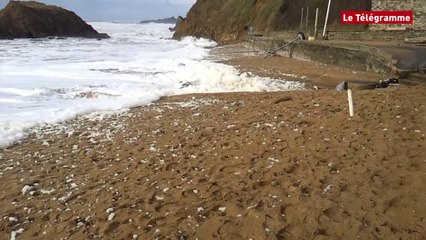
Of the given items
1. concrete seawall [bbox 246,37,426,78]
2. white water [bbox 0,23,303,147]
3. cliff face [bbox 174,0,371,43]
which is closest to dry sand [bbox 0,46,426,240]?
white water [bbox 0,23,303,147]

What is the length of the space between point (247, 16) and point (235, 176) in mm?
34386

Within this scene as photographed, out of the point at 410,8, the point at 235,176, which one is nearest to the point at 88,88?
the point at 235,176

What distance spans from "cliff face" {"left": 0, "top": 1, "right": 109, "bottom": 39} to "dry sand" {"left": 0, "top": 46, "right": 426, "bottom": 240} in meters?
47.1

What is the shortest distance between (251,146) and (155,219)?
1954 millimetres

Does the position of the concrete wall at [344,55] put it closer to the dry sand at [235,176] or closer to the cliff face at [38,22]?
the dry sand at [235,176]

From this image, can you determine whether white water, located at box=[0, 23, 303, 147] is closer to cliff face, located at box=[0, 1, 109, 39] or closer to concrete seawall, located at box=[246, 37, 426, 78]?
concrete seawall, located at box=[246, 37, 426, 78]

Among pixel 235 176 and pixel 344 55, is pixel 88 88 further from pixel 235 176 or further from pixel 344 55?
pixel 235 176

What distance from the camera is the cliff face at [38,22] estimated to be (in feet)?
159

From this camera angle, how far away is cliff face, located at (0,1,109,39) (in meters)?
48.6

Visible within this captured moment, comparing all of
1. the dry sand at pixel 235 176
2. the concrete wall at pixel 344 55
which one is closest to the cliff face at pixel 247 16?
the concrete wall at pixel 344 55

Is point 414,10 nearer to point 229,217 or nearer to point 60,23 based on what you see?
point 229,217

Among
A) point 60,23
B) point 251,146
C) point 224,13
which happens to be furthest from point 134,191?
point 60,23

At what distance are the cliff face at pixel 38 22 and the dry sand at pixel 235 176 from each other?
47.1m

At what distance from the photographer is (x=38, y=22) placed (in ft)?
170
